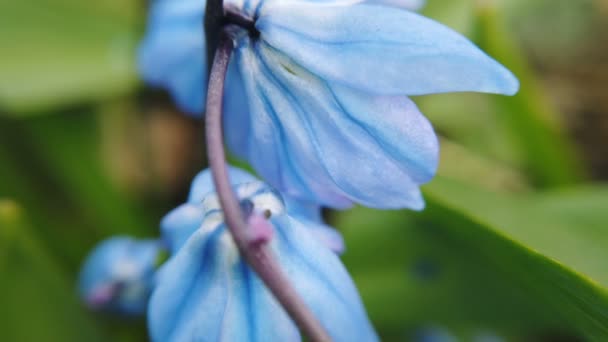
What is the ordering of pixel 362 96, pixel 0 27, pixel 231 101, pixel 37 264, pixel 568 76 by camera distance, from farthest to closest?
1. pixel 568 76
2. pixel 0 27
3. pixel 37 264
4. pixel 231 101
5. pixel 362 96

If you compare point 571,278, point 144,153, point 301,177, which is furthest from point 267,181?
point 144,153

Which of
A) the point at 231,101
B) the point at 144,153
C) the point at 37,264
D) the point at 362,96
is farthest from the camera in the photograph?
the point at 144,153

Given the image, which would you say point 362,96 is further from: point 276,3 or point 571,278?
point 571,278

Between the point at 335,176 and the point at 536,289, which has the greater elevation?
the point at 335,176

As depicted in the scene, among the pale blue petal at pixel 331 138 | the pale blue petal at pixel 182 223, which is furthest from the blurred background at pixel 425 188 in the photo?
the pale blue petal at pixel 182 223

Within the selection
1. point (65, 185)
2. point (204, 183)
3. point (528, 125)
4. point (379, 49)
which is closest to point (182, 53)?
point (204, 183)

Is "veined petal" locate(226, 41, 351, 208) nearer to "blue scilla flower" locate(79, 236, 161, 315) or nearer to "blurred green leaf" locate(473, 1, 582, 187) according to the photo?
"blue scilla flower" locate(79, 236, 161, 315)

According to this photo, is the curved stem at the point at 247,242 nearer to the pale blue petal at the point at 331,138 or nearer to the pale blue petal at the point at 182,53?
the pale blue petal at the point at 331,138
